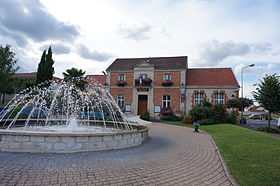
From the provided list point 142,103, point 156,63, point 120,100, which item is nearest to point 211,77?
point 156,63

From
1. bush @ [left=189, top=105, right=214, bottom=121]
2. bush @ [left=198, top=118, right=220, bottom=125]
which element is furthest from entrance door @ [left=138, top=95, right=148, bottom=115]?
bush @ [left=198, top=118, right=220, bottom=125]

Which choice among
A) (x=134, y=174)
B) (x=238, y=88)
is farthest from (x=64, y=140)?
(x=238, y=88)

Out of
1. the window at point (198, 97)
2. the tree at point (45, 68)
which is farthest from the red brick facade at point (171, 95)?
the tree at point (45, 68)

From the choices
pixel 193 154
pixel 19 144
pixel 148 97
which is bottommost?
pixel 193 154

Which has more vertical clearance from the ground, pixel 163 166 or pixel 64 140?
pixel 64 140

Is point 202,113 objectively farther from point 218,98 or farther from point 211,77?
point 211,77

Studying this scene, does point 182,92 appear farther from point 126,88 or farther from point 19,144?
point 19,144

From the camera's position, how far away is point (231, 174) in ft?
15.7

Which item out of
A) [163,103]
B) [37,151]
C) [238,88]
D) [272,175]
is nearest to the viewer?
[272,175]

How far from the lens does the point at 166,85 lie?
27953 mm

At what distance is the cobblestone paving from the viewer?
413 cm

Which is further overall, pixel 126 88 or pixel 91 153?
pixel 126 88

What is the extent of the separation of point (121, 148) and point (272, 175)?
16.0 feet

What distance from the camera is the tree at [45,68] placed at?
27156 millimetres
